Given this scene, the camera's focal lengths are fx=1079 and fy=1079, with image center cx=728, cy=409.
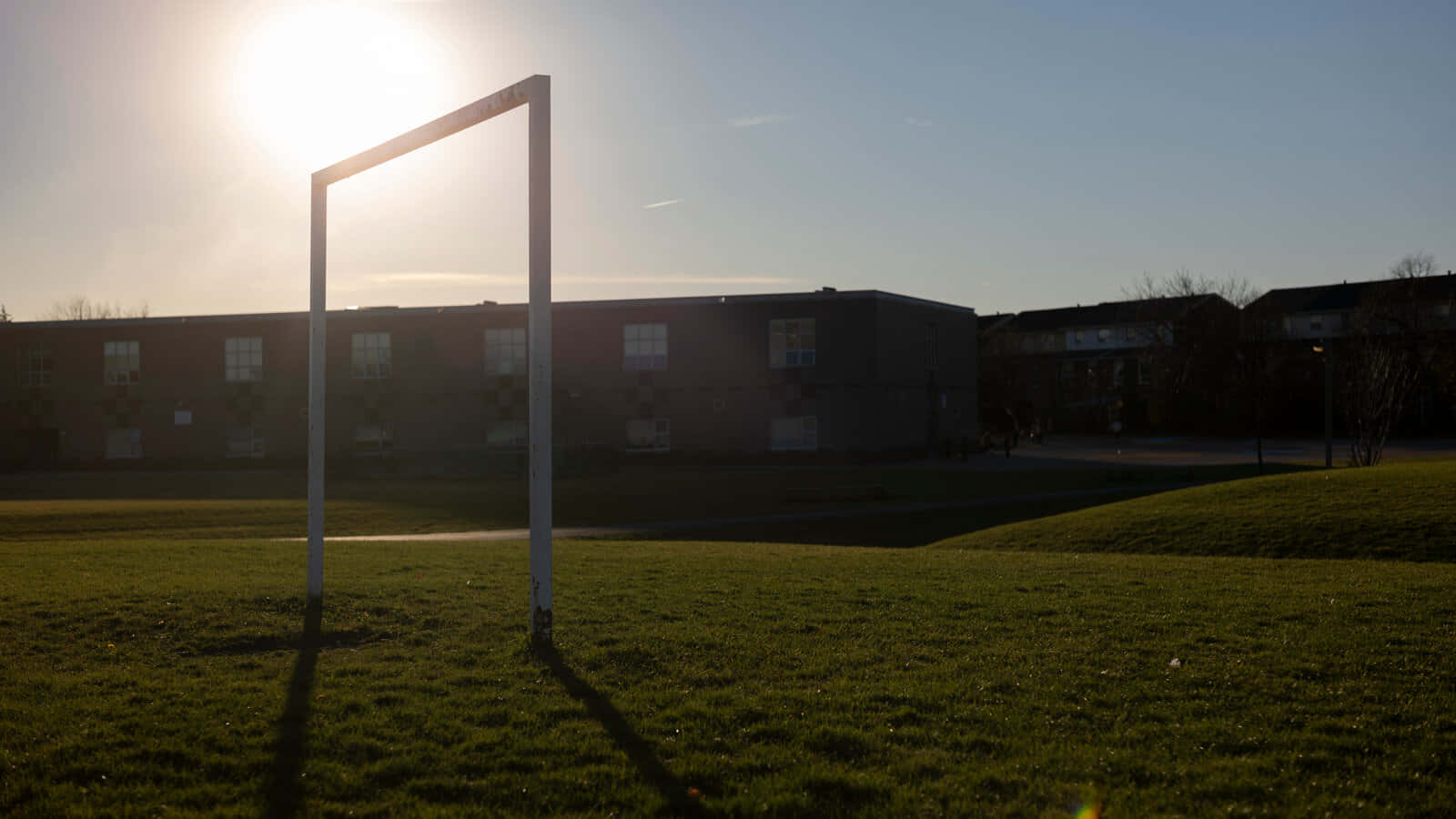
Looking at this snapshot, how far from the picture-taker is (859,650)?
844 centimetres

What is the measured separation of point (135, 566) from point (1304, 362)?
82.4 m

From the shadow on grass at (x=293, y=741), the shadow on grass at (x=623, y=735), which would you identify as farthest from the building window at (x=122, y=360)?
the shadow on grass at (x=623, y=735)

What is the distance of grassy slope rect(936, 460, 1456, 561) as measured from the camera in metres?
17.5

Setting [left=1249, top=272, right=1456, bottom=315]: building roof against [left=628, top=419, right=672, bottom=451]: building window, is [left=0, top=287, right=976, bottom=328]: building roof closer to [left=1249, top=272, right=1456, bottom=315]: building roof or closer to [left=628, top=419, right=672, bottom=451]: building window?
[left=628, top=419, right=672, bottom=451]: building window

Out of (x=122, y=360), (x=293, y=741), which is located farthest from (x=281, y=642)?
(x=122, y=360)

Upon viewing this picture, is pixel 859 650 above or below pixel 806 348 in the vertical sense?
below

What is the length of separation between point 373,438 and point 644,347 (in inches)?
583

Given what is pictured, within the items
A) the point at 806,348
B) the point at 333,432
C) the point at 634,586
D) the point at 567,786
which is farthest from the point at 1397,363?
the point at 333,432

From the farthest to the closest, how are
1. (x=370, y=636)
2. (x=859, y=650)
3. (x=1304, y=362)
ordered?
(x=1304, y=362) → (x=370, y=636) → (x=859, y=650)

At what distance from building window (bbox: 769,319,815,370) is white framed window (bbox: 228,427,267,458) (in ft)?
88.7

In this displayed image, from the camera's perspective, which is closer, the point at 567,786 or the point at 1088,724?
the point at 567,786

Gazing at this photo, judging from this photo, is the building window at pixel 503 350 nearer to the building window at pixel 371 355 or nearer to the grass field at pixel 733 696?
the building window at pixel 371 355

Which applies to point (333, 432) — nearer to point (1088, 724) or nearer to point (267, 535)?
point (267, 535)

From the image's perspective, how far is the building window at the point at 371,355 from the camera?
2162 inches
